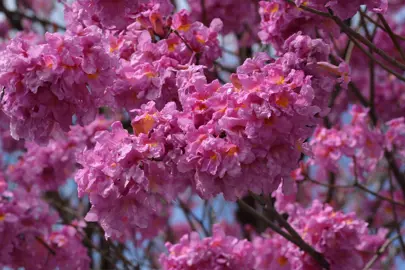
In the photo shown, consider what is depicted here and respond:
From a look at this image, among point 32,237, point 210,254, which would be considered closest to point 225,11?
point 210,254

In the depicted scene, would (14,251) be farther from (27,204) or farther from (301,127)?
(301,127)

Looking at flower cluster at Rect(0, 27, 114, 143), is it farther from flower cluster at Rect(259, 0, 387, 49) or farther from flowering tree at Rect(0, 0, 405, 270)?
flower cluster at Rect(259, 0, 387, 49)

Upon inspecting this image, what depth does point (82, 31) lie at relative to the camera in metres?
2.15

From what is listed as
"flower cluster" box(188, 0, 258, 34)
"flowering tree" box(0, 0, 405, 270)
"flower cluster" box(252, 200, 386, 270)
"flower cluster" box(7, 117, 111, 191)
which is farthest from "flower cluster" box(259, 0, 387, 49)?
"flower cluster" box(7, 117, 111, 191)

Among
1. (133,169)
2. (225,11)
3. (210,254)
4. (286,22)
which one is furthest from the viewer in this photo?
(225,11)

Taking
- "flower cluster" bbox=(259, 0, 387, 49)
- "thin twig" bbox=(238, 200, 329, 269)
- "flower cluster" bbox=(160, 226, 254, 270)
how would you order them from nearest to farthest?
"flower cluster" bbox=(259, 0, 387, 49) → "flower cluster" bbox=(160, 226, 254, 270) → "thin twig" bbox=(238, 200, 329, 269)

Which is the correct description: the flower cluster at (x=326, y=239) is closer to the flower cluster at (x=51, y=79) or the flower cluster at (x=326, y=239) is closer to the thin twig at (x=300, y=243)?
the thin twig at (x=300, y=243)

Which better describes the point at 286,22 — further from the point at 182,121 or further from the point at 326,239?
the point at 326,239

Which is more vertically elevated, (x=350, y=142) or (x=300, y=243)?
(x=350, y=142)

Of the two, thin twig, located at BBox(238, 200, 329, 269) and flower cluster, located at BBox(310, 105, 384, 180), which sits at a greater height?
flower cluster, located at BBox(310, 105, 384, 180)

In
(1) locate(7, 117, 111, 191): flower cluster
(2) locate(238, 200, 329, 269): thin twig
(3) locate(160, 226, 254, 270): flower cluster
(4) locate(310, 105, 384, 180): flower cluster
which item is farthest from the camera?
(1) locate(7, 117, 111, 191): flower cluster

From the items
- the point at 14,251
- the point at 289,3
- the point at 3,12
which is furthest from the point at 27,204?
the point at 3,12

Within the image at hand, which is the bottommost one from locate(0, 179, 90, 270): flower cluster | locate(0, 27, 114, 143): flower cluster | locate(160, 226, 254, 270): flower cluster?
locate(160, 226, 254, 270): flower cluster

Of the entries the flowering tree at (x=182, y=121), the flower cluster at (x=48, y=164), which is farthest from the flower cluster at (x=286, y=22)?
the flower cluster at (x=48, y=164)
